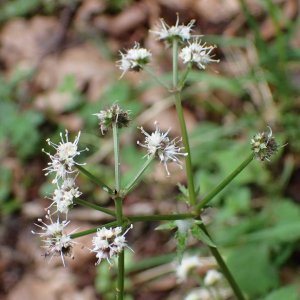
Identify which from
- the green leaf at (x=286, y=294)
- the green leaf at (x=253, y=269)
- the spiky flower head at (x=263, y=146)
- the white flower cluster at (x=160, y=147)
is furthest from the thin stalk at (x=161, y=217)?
the green leaf at (x=253, y=269)

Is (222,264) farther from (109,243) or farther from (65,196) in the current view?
(65,196)

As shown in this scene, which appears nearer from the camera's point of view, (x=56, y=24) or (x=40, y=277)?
(x=40, y=277)

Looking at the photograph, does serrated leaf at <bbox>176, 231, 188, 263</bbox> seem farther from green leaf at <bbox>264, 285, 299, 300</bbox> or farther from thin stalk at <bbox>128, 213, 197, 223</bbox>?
green leaf at <bbox>264, 285, 299, 300</bbox>

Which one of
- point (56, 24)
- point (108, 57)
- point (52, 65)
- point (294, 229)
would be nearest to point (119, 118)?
point (294, 229)

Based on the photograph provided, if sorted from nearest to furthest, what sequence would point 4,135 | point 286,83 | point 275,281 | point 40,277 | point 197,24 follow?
point 275,281
point 286,83
point 40,277
point 4,135
point 197,24

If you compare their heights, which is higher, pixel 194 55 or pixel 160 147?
pixel 194 55

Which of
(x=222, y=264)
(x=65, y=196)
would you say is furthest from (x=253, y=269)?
(x=65, y=196)

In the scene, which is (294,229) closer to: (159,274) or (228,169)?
(228,169)

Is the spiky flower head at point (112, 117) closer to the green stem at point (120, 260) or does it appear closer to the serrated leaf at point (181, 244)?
the green stem at point (120, 260)
